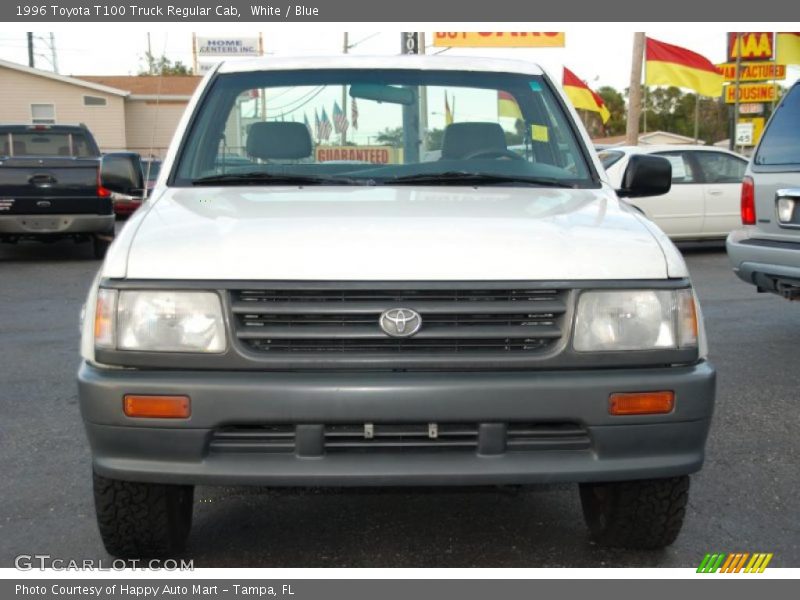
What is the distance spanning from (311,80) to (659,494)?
2.39 meters

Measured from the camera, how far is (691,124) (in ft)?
255

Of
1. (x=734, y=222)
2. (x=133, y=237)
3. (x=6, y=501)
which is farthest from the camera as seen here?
(x=734, y=222)

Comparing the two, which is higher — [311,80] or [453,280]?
[311,80]

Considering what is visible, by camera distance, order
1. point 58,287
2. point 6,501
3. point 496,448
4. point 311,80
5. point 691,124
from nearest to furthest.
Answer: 1. point 496,448
2. point 6,501
3. point 311,80
4. point 58,287
5. point 691,124

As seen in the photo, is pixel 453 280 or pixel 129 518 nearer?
pixel 453 280

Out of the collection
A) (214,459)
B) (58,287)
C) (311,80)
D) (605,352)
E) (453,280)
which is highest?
(311,80)

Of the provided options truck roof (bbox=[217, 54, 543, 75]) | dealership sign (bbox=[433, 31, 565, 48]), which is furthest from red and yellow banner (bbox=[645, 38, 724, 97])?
truck roof (bbox=[217, 54, 543, 75])

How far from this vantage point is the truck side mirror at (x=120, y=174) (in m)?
4.53

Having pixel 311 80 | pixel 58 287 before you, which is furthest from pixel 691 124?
pixel 311 80

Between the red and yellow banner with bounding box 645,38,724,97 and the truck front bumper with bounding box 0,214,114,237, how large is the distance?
36.0ft

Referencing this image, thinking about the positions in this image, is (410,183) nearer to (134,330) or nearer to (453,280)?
(453,280)

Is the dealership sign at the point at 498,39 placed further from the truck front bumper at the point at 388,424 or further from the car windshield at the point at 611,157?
the truck front bumper at the point at 388,424

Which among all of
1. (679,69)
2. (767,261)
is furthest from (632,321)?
(679,69)

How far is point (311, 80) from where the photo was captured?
4.60 meters
